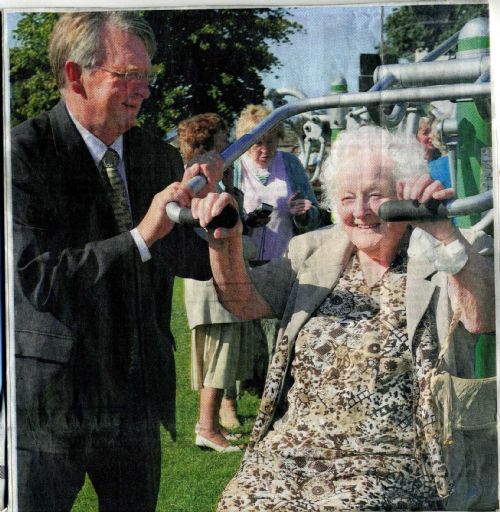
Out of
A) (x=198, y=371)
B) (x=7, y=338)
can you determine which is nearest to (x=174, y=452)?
(x=198, y=371)

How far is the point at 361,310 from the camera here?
3938mm

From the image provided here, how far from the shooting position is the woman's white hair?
4020mm

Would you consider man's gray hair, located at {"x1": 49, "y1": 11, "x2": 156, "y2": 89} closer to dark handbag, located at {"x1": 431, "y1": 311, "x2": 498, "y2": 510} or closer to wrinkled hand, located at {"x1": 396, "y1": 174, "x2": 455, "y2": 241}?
wrinkled hand, located at {"x1": 396, "y1": 174, "x2": 455, "y2": 241}

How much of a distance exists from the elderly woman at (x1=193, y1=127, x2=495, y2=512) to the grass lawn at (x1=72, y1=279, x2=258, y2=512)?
183 millimetres

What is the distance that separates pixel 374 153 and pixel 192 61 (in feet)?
3.04

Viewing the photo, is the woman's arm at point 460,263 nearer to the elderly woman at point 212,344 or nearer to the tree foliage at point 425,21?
the tree foliage at point 425,21

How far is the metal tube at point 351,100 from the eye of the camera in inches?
159

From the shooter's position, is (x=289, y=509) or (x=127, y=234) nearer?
(x=289, y=509)

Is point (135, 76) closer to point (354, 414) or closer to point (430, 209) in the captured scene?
point (430, 209)

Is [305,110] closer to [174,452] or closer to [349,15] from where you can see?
[349,15]

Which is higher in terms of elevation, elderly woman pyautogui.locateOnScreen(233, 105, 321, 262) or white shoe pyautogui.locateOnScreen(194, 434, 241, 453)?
elderly woman pyautogui.locateOnScreen(233, 105, 321, 262)

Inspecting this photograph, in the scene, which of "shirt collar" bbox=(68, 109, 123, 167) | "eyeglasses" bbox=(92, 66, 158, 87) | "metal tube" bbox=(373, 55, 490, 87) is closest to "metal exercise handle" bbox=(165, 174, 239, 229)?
"shirt collar" bbox=(68, 109, 123, 167)

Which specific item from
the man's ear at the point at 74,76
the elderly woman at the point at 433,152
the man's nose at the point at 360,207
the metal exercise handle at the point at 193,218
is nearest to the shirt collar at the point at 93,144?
the man's ear at the point at 74,76

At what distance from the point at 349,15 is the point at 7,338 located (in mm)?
2148
